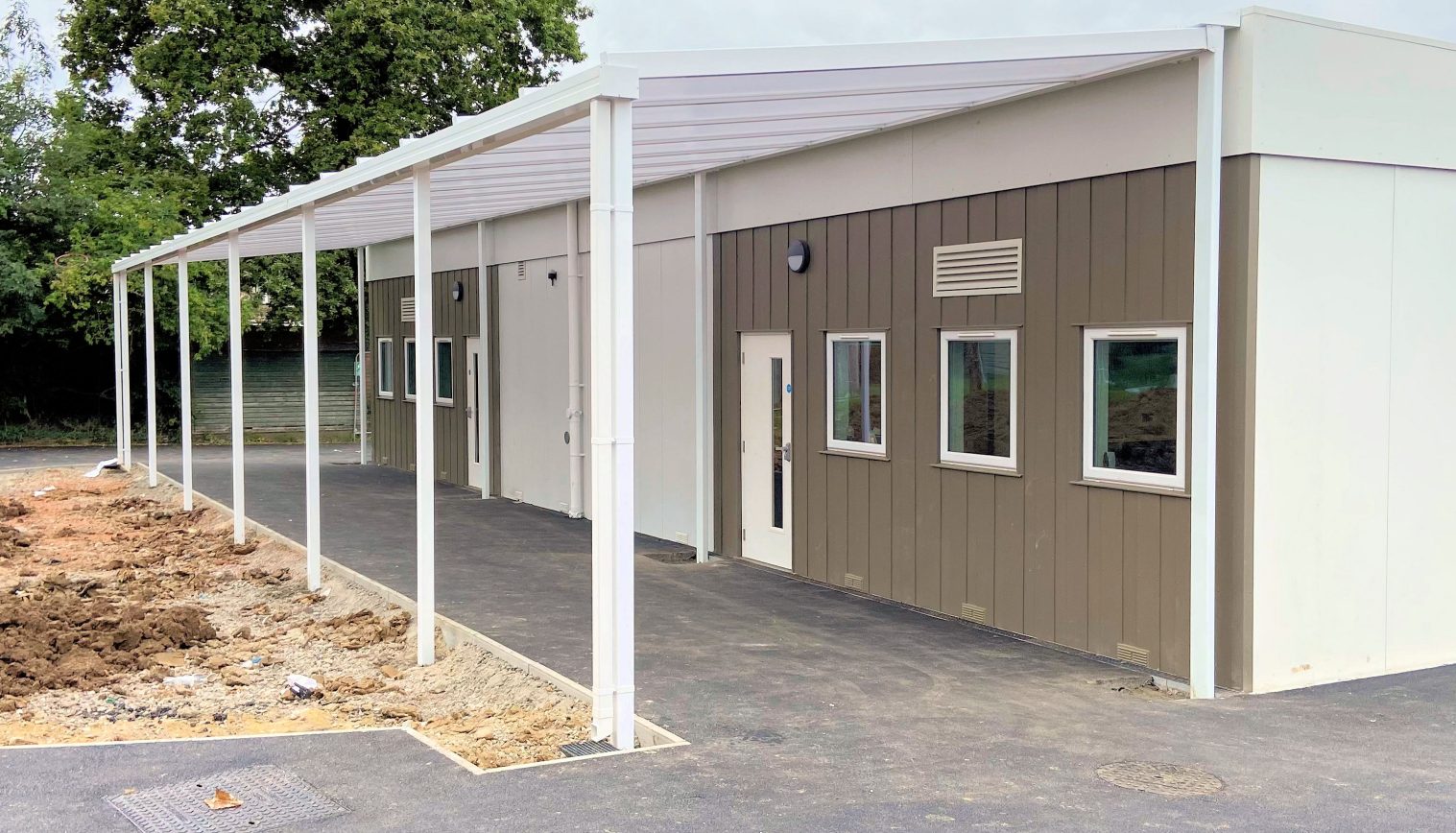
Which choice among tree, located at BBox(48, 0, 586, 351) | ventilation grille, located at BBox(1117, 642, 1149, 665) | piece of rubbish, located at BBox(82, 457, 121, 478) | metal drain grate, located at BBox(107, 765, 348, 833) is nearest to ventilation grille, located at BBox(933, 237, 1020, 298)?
ventilation grille, located at BBox(1117, 642, 1149, 665)

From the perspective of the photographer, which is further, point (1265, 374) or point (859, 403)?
point (859, 403)

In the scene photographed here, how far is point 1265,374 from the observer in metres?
6.62

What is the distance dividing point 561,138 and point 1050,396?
129 inches

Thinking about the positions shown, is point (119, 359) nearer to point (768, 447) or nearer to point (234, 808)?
point (768, 447)

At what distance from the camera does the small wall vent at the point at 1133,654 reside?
7207 mm

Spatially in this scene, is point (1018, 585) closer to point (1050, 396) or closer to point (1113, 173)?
point (1050, 396)

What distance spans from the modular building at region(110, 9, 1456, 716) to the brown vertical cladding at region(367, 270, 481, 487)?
7470mm

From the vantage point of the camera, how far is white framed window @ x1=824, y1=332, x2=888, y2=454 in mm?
9445

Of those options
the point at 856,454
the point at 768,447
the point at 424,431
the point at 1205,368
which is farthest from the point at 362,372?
the point at 1205,368

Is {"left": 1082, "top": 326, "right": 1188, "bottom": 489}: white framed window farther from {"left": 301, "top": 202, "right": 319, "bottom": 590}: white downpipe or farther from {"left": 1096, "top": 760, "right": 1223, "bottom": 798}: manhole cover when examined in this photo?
{"left": 301, "top": 202, "right": 319, "bottom": 590}: white downpipe

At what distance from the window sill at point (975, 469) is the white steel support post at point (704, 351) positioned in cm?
300

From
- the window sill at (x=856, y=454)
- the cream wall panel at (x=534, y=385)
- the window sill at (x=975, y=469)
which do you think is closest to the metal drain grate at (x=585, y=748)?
the window sill at (x=975, y=469)

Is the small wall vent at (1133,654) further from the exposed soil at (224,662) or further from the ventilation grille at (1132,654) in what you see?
the exposed soil at (224,662)

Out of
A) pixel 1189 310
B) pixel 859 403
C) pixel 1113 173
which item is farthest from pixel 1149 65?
pixel 859 403
